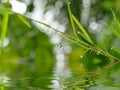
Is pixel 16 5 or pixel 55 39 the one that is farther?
pixel 55 39

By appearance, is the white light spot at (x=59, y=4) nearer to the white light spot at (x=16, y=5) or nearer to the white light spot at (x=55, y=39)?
the white light spot at (x=55, y=39)

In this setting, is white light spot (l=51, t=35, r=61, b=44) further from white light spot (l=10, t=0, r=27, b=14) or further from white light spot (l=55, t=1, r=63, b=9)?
white light spot (l=10, t=0, r=27, b=14)

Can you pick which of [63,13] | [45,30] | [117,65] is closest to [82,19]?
[45,30]

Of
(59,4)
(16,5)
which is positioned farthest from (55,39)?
(16,5)

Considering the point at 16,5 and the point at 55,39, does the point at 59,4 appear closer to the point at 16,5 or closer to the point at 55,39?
the point at 55,39

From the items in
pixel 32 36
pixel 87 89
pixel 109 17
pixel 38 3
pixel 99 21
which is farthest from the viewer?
pixel 38 3

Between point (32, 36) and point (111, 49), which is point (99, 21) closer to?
point (32, 36)

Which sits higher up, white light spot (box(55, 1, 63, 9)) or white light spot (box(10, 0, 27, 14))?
white light spot (box(55, 1, 63, 9))

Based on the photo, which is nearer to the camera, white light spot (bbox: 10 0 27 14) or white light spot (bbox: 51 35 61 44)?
white light spot (bbox: 10 0 27 14)

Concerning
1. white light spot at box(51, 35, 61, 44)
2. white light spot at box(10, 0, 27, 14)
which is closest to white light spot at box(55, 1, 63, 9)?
white light spot at box(51, 35, 61, 44)

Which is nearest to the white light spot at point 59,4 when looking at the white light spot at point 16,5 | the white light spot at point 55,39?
the white light spot at point 55,39

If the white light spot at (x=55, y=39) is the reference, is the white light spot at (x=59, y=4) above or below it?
above
